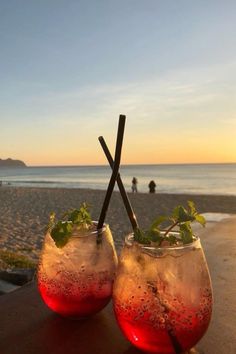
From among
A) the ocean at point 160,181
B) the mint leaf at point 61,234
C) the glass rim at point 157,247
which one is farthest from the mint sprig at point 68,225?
the ocean at point 160,181

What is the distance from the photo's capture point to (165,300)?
0.79 meters

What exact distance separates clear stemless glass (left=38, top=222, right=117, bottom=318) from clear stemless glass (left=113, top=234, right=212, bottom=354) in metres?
0.18

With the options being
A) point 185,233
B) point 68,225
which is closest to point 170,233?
point 185,233

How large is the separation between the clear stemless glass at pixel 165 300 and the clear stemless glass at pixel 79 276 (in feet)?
0.59

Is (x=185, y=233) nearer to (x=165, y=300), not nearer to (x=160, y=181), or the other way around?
(x=165, y=300)

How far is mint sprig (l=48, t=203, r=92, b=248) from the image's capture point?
97 cm

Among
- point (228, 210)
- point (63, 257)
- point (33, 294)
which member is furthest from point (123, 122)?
point (228, 210)

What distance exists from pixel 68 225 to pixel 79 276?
0.44 ft

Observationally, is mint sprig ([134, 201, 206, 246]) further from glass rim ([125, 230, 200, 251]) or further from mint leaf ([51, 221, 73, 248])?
mint leaf ([51, 221, 73, 248])

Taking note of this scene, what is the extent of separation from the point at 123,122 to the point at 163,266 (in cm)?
35

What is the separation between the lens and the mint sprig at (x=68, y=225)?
973mm

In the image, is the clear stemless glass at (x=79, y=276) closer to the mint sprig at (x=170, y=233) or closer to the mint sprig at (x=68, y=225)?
the mint sprig at (x=68, y=225)

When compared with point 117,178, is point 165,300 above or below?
below

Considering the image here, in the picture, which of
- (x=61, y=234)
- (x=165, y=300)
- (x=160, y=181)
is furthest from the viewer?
(x=160, y=181)
